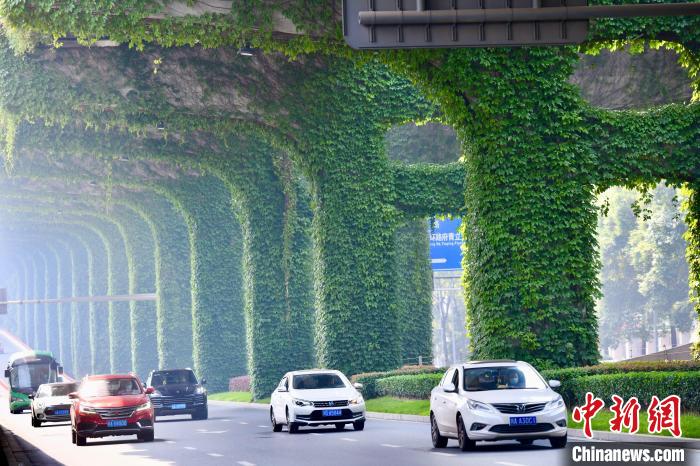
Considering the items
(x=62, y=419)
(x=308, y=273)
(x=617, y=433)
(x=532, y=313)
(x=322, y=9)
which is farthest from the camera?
(x=308, y=273)

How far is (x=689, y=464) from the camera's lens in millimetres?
16938

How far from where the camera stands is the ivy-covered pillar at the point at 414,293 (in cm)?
4944

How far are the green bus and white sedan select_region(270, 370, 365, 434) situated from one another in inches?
1248

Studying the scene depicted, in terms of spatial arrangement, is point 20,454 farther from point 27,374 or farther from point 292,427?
point 27,374

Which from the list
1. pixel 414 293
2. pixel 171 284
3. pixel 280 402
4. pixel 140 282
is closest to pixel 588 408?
pixel 280 402

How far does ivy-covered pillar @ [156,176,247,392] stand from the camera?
60344 mm

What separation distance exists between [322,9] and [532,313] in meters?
9.39

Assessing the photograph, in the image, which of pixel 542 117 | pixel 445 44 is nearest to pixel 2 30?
pixel 542 117

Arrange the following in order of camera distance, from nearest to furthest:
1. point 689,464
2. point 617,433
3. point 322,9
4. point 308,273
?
point 689,464, point 617,433, point 322,9, point 308,273

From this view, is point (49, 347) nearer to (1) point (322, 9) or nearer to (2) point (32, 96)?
(2) point (32, 96)

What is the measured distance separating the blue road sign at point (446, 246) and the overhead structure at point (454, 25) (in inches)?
1528

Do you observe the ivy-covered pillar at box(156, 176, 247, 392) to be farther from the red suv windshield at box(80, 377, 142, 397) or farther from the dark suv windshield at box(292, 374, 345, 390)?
the dark suv windshield at box(292, 374, 345, 390)

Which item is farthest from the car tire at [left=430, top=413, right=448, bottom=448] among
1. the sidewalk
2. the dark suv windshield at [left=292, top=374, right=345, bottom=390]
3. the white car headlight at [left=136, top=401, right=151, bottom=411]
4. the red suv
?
the white car headlight at [left=136, top=401, right=151, bottom=411]

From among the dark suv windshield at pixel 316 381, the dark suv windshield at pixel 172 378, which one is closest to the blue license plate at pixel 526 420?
the dark suv windshield at pixel 316 381
